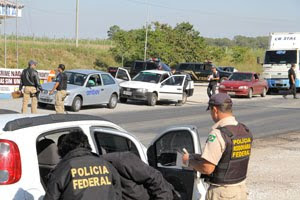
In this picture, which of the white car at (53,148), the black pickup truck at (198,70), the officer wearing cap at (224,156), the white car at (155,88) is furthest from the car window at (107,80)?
the black pickup truck at (198,70)

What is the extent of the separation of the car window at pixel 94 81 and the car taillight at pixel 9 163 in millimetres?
17630

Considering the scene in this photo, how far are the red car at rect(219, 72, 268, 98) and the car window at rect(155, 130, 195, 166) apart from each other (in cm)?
2651

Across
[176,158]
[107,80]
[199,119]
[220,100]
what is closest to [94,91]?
[107,80]

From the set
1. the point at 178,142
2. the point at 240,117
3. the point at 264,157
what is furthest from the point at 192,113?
the point at 178,142

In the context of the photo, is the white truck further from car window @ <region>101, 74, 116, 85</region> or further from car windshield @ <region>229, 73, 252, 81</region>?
car window @ <region>101, 74, 116, 85</region>

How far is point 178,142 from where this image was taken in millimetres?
5512

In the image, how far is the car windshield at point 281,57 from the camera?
3391 centimetres

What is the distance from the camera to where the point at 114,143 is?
18.3ft

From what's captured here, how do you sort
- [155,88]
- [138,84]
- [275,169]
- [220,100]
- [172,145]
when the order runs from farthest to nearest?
[138,84] → [155,88] → [275,169] → [172,145] → [220,100]

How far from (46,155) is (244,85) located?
28.3 metres

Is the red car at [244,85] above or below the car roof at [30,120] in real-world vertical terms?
below

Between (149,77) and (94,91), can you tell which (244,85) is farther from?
(94,91)

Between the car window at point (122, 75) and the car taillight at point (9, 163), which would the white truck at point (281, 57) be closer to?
the car window at point (122, 75)

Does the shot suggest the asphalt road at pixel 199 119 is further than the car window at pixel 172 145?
Yes
